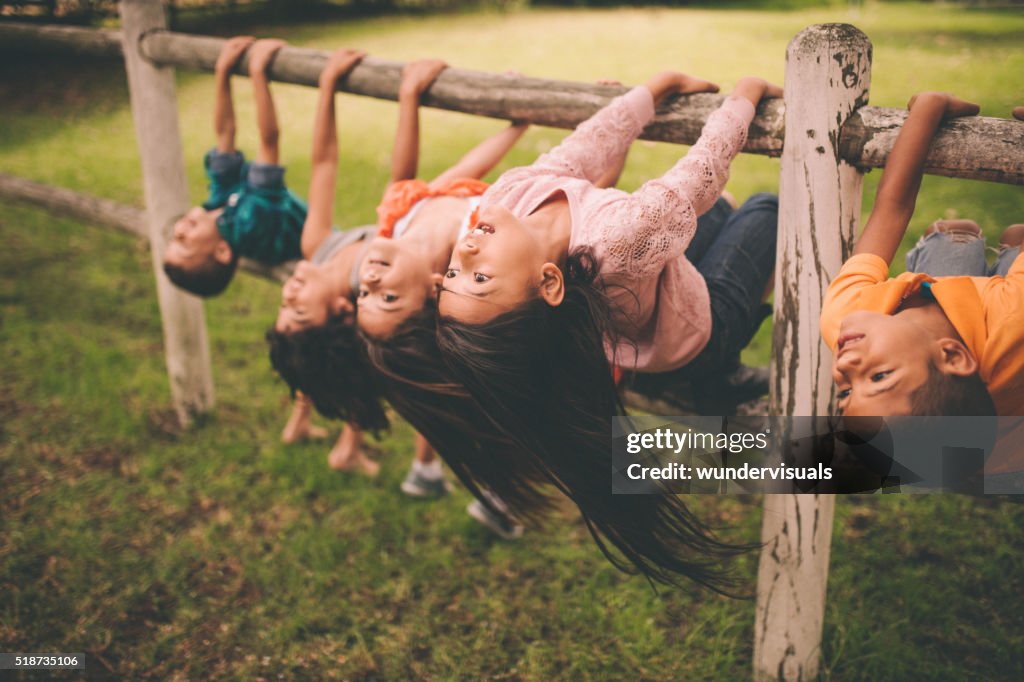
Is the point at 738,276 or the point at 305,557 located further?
the point at 305,557

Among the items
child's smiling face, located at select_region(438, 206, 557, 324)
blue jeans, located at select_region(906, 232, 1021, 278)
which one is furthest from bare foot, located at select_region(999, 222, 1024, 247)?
child's smiling face, located at select_region(438, 206, 557, 324)

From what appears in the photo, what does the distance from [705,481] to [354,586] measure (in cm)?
130

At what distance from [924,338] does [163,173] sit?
3035mm

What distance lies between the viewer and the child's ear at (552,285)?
1868 millimetres

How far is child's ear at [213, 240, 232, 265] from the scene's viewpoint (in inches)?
125

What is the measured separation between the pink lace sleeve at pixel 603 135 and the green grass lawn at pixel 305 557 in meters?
1.43

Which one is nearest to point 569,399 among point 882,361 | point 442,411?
point 442,411

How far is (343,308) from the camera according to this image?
276 cm

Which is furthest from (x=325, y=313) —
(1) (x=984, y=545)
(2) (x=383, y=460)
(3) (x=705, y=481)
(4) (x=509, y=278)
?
(1) (x=984, y=545)

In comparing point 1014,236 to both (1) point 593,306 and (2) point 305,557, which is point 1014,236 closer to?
(1) point 593,306

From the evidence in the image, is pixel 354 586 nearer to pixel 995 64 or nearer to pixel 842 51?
pixel 842 51

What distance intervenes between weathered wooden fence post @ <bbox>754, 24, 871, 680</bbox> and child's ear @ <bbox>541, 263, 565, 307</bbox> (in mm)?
514

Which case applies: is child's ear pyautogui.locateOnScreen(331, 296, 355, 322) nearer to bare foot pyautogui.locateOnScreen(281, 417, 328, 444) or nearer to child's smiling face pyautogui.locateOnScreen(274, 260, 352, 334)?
child's smiling face pyautogui.locateOnScreen(274, 260, 352, 334)

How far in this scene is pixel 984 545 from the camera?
2645mm
